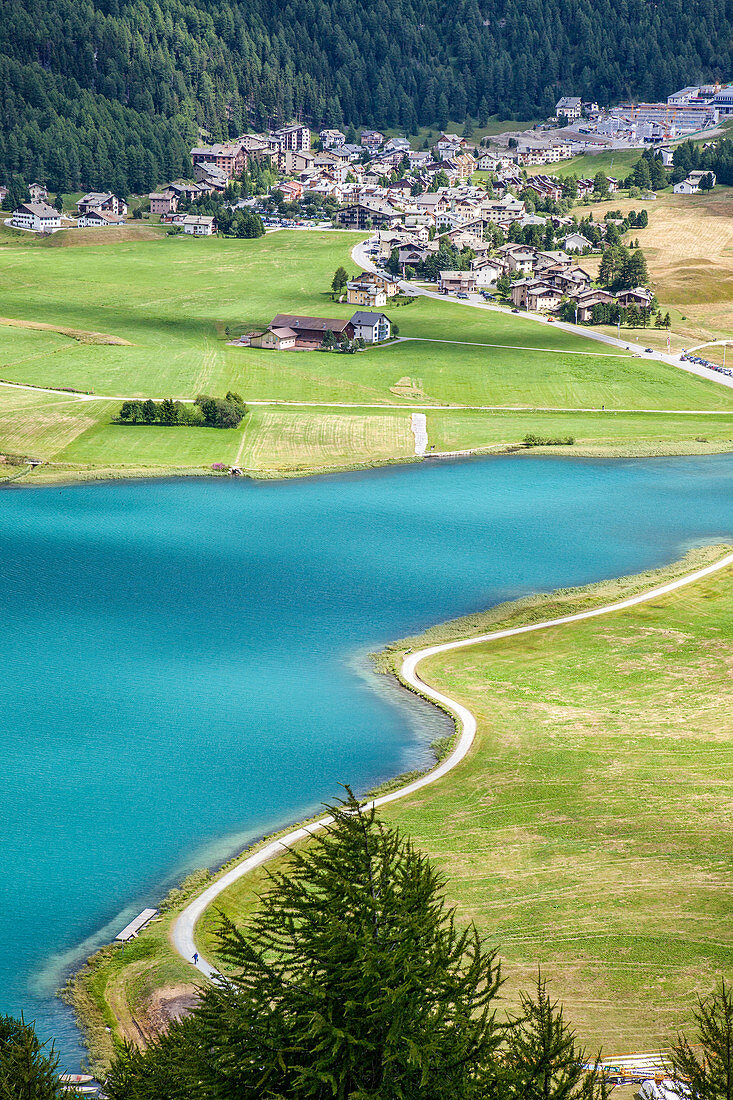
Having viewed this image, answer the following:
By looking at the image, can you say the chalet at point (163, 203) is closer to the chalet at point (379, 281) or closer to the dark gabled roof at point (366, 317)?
the chalet at point (379, 281)

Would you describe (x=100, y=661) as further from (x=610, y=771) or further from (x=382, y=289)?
(x=382, y=289)

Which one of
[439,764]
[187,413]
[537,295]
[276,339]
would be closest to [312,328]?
[276,339]

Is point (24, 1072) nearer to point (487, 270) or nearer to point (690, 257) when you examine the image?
point (487, 270)

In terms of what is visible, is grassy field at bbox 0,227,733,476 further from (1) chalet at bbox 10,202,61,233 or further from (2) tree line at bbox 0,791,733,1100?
(2) tree line at bbox 0,791,733,1100

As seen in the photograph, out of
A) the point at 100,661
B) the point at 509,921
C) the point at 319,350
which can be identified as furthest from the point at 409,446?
the point at 509,921

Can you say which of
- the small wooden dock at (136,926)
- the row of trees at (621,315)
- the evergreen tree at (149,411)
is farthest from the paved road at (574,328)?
the small wooden dock at (136,926)

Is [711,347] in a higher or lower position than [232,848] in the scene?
higher
